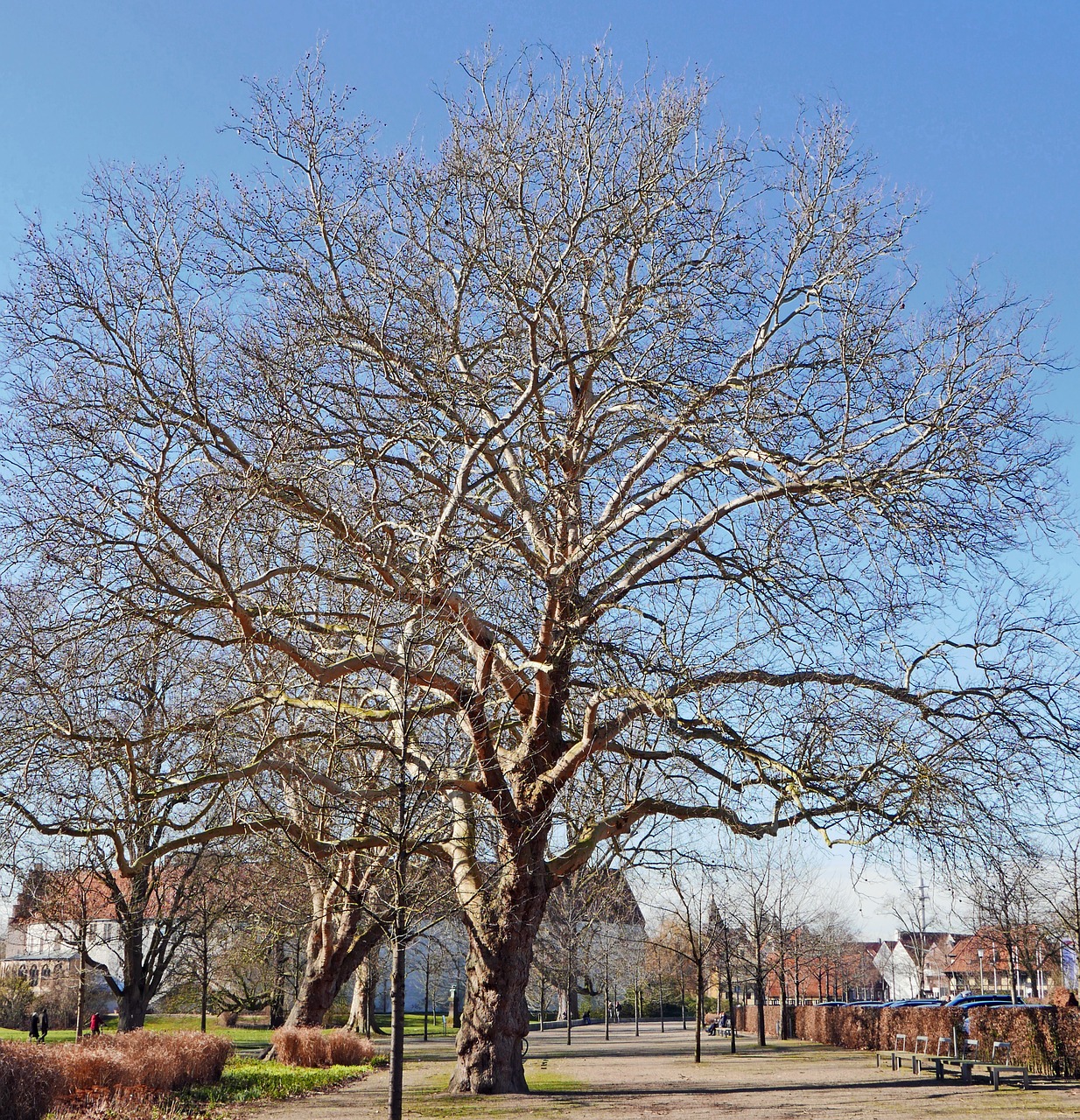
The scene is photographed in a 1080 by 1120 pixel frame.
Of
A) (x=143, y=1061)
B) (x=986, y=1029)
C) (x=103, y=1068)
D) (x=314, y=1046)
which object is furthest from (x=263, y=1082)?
(x=986, y=1029)

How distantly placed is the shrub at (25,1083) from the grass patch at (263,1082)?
111 inches

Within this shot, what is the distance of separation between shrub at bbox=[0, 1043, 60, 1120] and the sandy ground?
299 cm

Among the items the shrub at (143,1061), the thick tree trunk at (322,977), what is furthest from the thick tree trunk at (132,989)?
the shrub at (143,1061)

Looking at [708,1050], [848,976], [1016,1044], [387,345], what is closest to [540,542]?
[387,345]

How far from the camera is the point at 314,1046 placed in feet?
73.7

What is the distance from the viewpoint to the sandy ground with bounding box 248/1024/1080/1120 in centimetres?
1419

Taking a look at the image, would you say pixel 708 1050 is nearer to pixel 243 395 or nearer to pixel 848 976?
pixel 243 395

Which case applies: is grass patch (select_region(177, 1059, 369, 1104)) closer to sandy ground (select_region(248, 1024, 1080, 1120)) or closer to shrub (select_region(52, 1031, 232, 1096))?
shrub (select_region(52, 1031, 232, 1096))

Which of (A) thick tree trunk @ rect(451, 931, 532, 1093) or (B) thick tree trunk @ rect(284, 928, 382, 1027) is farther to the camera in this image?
(B) thick tree trunk @ rect(284, 928, 382, 1027)

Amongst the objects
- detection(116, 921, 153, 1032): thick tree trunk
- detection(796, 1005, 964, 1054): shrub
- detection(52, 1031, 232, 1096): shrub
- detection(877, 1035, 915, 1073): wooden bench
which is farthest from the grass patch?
detection(796, 1005, 964, 1054): shrub

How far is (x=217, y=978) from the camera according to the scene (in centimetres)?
4809

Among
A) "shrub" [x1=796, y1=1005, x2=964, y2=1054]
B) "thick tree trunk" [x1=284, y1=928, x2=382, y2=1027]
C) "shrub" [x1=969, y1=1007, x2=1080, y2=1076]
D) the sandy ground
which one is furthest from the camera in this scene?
"shrub" [x1=796, y1=1005, x2=964, y2=1054]

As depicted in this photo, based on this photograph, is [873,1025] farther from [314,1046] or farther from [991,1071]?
[314,1046]

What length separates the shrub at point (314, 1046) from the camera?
2234 cm
